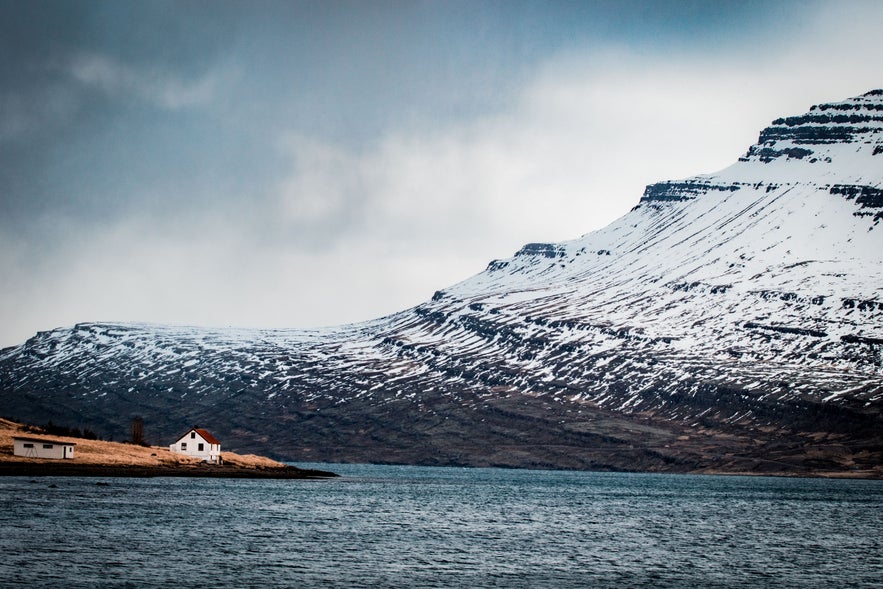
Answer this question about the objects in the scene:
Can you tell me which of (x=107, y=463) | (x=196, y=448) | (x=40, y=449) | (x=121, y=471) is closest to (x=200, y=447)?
(x=196, y=448)

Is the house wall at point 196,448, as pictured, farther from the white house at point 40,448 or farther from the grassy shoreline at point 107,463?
the white house at point 40,448

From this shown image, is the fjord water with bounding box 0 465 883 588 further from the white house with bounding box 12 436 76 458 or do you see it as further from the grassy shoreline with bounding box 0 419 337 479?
the white house with bounding box 12 436 76 458

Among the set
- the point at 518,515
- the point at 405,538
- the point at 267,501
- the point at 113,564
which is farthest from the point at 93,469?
the point at 113,564

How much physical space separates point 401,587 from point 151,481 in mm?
100013

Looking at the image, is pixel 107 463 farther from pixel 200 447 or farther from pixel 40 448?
pixel 200 447

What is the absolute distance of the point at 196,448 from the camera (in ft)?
639

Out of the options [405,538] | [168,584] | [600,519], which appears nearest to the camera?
[168,584]

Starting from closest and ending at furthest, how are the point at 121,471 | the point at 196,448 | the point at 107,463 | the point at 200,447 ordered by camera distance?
the point at 121,471 → the point at 107,463 → the point at 196,448 → the point at 200,447

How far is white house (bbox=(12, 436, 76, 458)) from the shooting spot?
163 meters

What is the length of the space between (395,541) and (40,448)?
268ft

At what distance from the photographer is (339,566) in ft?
270

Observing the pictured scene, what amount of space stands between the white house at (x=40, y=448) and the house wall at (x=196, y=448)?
1141 inches

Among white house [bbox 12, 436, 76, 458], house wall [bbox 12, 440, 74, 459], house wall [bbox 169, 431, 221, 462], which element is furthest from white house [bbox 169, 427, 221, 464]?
house wall [bbox 12, 440, 74, 459]

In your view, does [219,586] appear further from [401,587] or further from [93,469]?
[93,469]
